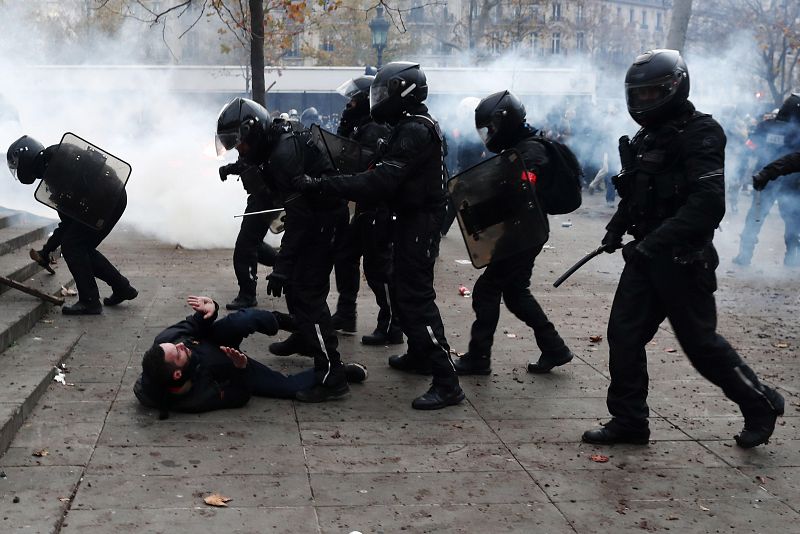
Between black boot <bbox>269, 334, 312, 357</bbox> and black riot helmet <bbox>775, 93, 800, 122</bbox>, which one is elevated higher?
black riot helmet <bbox>775, 93, 800, 122</bbox>

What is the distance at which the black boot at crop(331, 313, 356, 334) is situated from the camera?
735cm

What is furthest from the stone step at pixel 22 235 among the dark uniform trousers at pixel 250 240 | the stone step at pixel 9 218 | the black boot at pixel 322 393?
the black boot at pixel 322 393

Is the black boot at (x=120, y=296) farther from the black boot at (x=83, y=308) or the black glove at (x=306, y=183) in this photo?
the black glove at (x=306, y=183)

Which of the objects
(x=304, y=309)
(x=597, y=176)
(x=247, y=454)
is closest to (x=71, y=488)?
(x=247, y=454)

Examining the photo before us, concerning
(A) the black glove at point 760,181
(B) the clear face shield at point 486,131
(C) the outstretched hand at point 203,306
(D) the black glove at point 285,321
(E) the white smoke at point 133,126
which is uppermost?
(B) the clear face shield at point 486,131

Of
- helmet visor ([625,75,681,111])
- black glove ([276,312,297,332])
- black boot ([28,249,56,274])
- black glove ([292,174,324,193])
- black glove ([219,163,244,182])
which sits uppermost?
helmet visor ([625,75,681,111])

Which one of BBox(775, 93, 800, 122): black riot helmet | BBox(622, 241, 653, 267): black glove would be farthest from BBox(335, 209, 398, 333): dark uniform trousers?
BBox(775, 93, 800, 122): black riot helmet

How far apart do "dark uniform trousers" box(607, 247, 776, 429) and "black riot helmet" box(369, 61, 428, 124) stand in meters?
1.50

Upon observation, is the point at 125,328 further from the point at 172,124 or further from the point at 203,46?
the point at 203,46

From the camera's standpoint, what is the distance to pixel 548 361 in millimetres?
6340

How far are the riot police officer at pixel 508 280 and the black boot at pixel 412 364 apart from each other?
209 mm

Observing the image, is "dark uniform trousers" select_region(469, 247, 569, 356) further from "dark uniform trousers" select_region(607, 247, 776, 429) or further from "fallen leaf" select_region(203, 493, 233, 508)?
"fallen leaf" select_region(203, 493, 233, 508)

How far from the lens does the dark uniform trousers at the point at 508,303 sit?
6145mm

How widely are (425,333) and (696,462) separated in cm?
161
